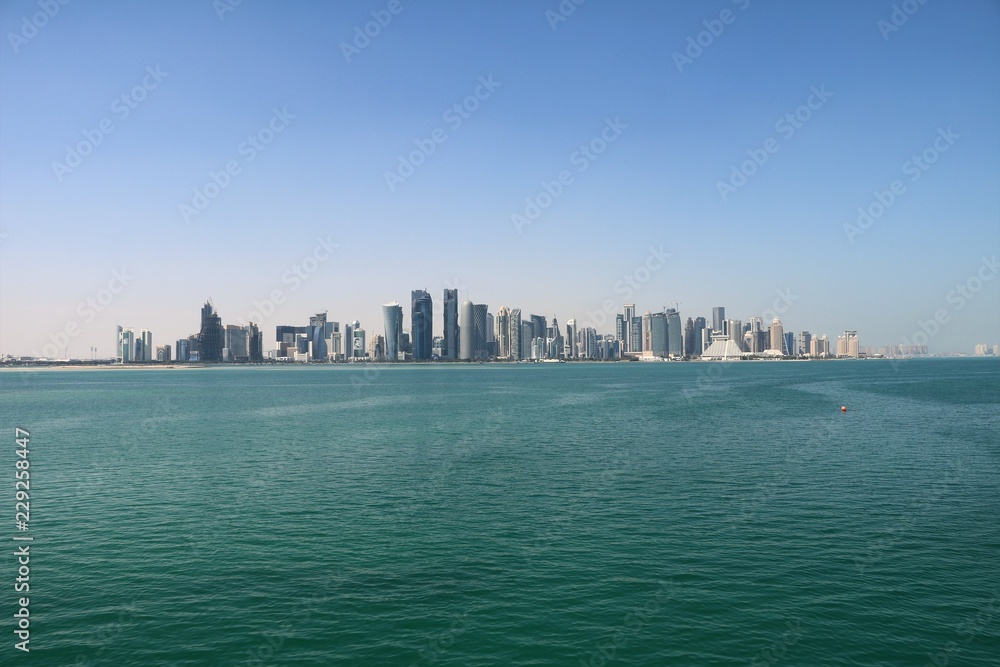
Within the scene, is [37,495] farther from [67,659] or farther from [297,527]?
[67,659]

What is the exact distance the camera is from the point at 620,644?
26.5m

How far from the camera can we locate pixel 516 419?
11169 cm

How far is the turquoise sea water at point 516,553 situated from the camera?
26484 millimetres

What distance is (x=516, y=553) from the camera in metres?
37.4

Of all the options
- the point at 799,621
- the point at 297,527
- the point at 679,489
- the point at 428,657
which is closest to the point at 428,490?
the point at 297,527

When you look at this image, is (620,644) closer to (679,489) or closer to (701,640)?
(701,640)

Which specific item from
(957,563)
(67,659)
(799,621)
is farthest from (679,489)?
(67,659)

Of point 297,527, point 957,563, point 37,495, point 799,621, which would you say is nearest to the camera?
point 799,621

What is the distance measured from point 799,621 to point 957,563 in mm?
14679

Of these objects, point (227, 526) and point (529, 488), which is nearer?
point (227, 526)

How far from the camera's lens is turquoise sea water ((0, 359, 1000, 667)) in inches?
1043

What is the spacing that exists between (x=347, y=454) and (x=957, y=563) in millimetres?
60132

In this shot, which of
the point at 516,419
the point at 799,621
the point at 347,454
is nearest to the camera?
the point at 799,621

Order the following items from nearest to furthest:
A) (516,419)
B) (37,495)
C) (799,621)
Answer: (799,621) → (37,495) → (516,419)
